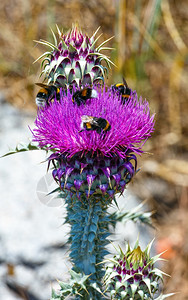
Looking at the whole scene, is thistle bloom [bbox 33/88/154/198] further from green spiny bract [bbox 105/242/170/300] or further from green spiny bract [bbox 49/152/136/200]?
green spiny bract [bbox 105/242/170/300]

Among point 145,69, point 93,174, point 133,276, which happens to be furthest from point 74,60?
point 145,69

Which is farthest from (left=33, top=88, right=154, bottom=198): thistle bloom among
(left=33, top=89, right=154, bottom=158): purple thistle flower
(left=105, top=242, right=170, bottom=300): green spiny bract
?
(left=105, top=242, right=170, bottom=300): green spiny bract

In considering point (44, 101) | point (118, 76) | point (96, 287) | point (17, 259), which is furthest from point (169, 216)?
point (44, 101)

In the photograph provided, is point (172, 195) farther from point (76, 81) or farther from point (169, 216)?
point (76, 81)

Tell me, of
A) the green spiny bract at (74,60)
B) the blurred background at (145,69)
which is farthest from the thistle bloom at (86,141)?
the blurred background at (145,69)

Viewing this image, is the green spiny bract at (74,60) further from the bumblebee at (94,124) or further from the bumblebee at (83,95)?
the bumblebee at (94,124)

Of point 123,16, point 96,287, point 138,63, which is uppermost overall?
point 123,16
